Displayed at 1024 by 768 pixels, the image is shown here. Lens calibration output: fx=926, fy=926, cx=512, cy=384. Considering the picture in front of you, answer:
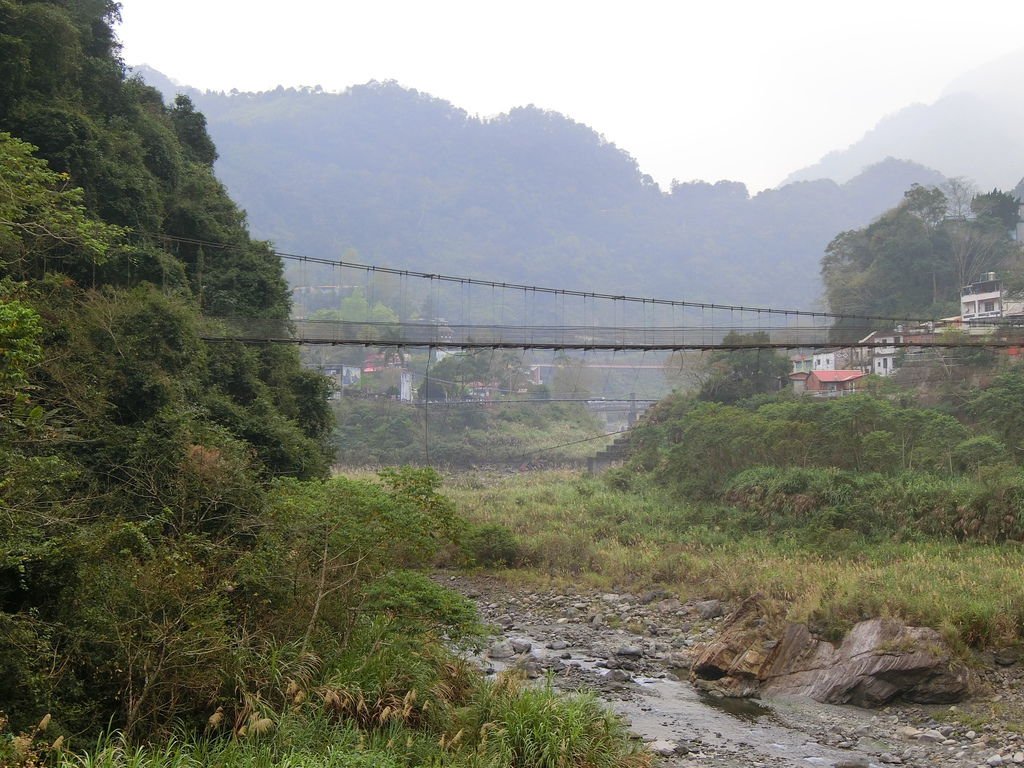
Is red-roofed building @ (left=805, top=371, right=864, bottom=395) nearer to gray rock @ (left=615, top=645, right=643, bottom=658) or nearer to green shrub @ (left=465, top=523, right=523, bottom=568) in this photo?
green shrub @ (left=465, top=523, right=523, bottom=568)

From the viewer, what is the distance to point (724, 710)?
1020cm

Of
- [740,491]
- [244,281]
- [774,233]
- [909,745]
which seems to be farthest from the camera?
[774,233]

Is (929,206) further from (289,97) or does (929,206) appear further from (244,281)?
(289,97)

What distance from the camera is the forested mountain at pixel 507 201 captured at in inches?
3014

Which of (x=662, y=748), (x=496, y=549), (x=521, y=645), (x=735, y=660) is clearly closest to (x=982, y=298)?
(x=496, y=549)

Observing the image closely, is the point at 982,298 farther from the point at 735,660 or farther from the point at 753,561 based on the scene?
the point at 735,660

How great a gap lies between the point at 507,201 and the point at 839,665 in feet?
268

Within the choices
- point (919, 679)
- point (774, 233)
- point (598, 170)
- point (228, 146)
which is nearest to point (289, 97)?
point (228, 146)

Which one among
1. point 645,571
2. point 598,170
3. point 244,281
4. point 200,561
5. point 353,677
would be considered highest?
point 598,170

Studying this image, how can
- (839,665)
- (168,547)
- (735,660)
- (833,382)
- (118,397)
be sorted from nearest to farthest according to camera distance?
(168,547)
(839,665)
(118,397)
(735,660)
(833,382)

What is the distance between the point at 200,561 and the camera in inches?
314

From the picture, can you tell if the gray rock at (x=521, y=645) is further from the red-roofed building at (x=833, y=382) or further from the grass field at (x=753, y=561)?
the red-roofed building at (x=833, y=382)

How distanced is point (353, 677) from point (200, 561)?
1.80 metres

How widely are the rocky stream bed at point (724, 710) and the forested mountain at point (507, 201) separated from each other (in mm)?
57661
